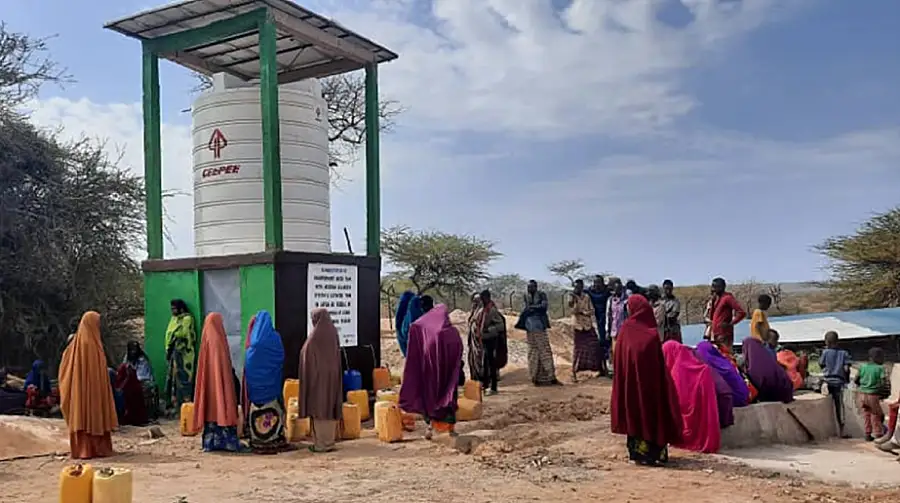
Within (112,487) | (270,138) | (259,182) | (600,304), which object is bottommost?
(112,487)

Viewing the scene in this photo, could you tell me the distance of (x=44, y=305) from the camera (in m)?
15.1

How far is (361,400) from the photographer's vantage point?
9.76 meters

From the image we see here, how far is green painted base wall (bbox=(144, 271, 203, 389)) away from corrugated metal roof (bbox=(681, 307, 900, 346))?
1041 centimetres

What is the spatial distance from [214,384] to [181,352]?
2970 millimetres

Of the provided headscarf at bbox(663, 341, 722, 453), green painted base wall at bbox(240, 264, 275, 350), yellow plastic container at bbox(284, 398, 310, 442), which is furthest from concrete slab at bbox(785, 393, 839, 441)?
green painted base wall at bbox(240, 264, 275, 350)

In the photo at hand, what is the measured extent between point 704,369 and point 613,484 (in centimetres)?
195

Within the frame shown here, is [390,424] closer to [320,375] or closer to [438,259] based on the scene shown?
[320,375]

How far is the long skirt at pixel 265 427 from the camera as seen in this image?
313 inches

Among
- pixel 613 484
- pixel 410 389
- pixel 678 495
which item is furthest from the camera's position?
pixel 410 389

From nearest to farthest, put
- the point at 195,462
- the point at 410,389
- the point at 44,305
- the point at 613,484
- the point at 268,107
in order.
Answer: the point at 613,484 → the point at 195,462 → the point at 410,389 → the point at 268,107 → the point at 44,305

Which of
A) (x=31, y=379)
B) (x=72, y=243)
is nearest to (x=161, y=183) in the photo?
(x=31, y=379)

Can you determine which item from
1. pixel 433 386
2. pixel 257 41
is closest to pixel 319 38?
pixel 257 41

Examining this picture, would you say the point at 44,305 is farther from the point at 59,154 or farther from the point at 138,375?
the point at 138,375

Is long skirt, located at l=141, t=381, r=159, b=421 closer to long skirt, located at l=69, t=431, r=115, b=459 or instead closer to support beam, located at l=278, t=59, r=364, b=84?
long skirt, located at l=69, t=431, r=115, b=459
